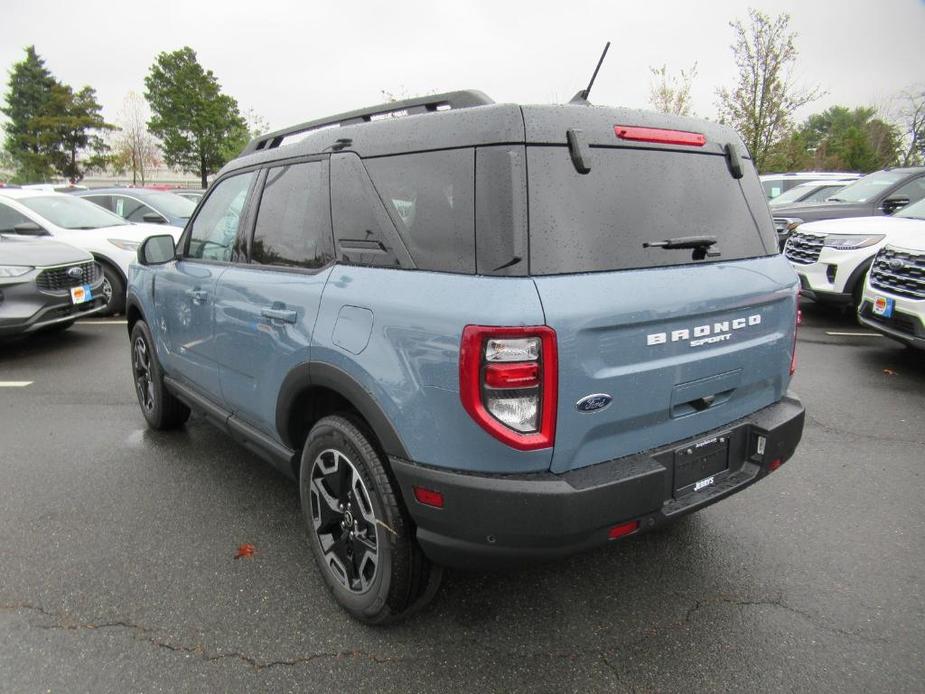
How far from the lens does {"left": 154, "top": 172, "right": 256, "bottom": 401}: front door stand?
10.7 feet

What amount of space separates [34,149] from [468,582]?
6009cm

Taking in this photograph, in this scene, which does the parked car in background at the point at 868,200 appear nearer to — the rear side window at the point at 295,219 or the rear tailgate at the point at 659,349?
the rear tailgate at the point at 659,349

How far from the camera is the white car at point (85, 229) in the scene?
8266mm

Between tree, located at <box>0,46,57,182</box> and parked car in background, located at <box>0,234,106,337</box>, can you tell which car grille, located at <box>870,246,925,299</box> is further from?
tree, located at <box>0,46,57,182</box>

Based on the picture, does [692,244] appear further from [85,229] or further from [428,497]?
[85,229]

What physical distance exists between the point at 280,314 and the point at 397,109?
0.95 m

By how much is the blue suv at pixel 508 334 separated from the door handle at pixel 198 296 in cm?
55

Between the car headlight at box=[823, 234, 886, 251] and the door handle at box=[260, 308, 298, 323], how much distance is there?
23.5 feet

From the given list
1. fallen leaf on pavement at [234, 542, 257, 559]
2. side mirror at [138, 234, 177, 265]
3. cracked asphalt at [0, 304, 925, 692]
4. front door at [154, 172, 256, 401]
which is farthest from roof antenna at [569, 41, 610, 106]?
side mirror at [138, 234, 177, 265]

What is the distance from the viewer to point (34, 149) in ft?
163

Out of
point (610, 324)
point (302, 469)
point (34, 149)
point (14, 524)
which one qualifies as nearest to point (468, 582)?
point (302, 469)

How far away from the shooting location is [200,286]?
3330 mm

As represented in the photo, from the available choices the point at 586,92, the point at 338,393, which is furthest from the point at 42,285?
the point at 586,92

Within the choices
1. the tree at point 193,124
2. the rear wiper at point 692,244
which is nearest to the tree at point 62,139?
the tree at point 193,124
